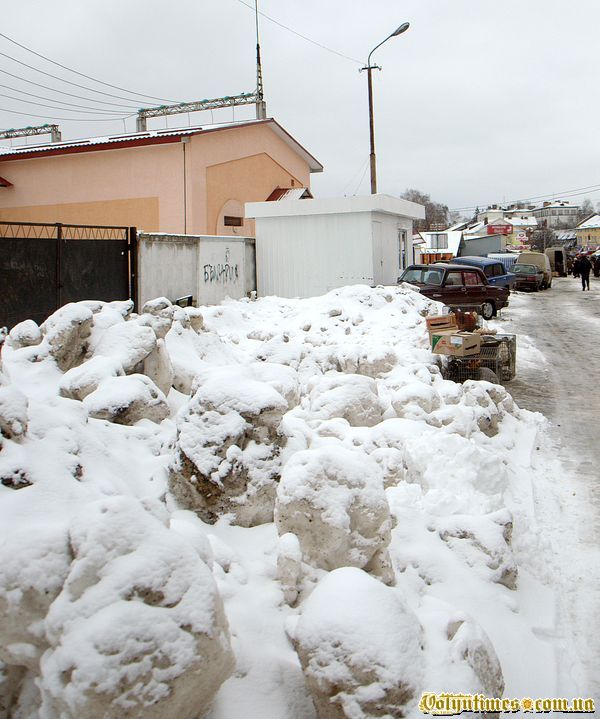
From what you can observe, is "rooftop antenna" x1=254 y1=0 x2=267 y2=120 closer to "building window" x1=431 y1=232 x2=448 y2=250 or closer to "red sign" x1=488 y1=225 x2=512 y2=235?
"building window" x1=431 y1=232 x2=448 y2=250

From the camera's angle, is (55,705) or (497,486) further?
(497,486)

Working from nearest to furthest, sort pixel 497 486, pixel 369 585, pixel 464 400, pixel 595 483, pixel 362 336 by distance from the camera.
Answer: pixel 369 585 → pixel 497 486 → pixel 595 483 → pixel 464 400 → pixel 362 336

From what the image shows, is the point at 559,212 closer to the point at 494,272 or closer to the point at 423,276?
the point at 494,272

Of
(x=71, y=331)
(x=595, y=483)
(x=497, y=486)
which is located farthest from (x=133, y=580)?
Answer: (x=595, y=483)

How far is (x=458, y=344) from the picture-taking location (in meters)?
10.9

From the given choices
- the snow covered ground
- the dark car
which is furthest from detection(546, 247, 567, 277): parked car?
the snow covered ground

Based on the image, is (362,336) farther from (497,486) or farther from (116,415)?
(116,415)

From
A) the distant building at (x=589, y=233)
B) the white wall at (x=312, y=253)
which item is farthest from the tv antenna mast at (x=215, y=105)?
the distant building at (x=589, y=233)

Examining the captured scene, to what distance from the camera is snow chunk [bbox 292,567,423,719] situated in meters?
3.07

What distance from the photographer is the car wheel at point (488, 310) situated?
19.8 meters

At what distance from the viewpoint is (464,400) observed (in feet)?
28.4

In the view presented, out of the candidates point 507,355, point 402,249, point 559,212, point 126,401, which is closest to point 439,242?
point 402,249

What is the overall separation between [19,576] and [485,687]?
238 centimetres

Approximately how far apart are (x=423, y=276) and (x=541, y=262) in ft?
58.5
